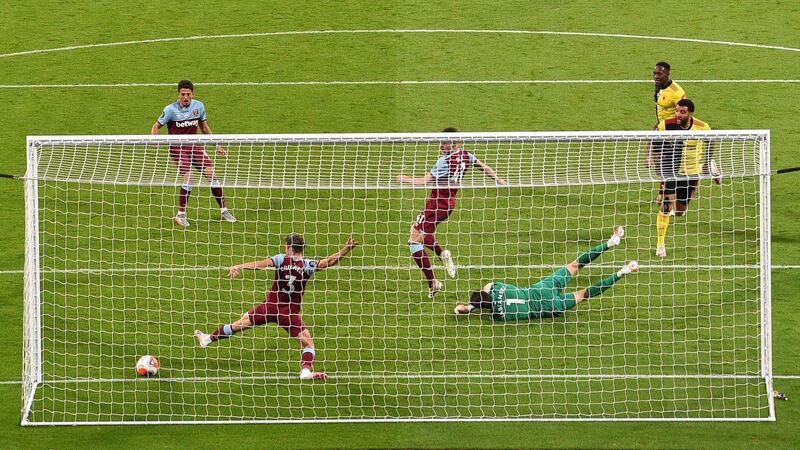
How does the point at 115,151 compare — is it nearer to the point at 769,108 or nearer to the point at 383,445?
the point at 383,445

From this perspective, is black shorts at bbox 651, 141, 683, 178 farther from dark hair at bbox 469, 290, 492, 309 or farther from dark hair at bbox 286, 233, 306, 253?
dark hair at bbox 286, 233, 306, 253

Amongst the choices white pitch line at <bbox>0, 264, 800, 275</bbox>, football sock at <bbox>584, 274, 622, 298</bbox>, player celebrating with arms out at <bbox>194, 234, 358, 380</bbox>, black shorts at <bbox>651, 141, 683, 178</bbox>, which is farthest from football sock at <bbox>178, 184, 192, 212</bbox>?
black shorts at <bbox>651, 141, 683, 178</bbox>

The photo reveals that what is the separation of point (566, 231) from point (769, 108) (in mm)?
5570

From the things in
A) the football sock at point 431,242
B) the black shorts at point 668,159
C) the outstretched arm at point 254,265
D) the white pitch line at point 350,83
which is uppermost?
the white pitch line at point 350,83

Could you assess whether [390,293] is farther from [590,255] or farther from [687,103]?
[687,103]

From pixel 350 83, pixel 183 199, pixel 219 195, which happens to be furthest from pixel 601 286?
pixel 350 83

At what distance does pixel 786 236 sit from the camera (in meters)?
17.8

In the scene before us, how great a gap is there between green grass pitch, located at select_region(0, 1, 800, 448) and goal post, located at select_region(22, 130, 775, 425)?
0.49 m

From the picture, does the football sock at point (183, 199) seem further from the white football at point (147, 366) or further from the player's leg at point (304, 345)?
the player's leg at point (304, 345)

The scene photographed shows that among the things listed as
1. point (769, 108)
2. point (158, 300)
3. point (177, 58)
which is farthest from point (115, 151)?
point (769, 108)

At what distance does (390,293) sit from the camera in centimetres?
1636

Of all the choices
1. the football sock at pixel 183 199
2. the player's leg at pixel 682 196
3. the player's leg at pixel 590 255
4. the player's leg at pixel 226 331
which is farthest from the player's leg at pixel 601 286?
the football sock at pixel 183 199

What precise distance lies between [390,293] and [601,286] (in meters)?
2.55

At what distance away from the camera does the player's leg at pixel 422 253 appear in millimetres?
16266
